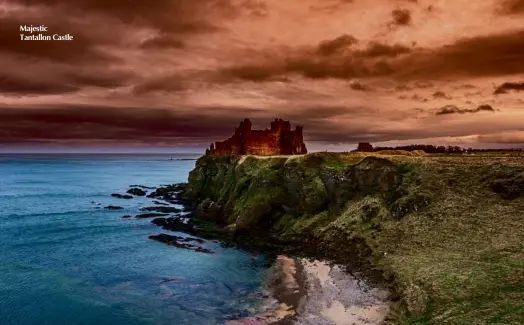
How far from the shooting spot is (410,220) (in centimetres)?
4778

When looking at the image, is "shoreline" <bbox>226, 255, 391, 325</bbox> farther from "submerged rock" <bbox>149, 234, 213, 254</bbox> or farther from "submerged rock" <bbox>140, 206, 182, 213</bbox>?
"submerged rock" <bbox>140, 206, 182, 213</bbox>

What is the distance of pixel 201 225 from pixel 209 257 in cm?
2075

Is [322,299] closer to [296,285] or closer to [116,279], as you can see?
[296,285]

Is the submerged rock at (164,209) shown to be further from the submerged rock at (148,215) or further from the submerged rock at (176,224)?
the submerged rock at (176,224)

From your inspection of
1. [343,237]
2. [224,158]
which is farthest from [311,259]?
[224,158]

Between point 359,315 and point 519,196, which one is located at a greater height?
point 519,196

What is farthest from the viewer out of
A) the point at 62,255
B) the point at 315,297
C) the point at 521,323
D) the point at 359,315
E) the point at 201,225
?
the point at 201,225

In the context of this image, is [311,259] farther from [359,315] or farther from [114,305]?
[114,305]

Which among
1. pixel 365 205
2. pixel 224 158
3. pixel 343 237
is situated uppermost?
pixel 224 158

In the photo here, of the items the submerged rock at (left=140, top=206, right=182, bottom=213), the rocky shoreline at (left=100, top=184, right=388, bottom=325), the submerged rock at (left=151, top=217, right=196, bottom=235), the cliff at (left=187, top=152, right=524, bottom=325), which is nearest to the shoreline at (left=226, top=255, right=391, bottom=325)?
the rocky shoreline at (left=100, top=184, right=388, bottom=325)

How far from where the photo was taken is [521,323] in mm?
22406

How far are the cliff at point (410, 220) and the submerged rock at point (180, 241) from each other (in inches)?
344

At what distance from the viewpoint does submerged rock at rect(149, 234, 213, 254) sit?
56.5 metres

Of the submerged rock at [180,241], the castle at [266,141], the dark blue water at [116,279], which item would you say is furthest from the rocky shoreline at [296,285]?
the castle at [266,141]
